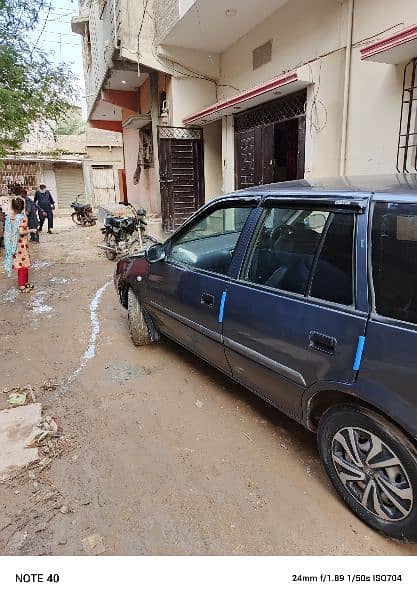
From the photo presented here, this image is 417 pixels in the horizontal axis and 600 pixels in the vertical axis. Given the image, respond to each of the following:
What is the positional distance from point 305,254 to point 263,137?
6284 millimetres

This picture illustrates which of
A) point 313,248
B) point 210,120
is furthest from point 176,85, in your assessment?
point 313,248

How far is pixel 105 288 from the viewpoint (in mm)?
6949

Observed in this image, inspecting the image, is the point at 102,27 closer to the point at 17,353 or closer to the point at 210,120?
the point at 210,120

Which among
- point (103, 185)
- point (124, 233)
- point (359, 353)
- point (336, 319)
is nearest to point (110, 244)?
point (124, 233)

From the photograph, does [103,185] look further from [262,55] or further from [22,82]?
[262,55]

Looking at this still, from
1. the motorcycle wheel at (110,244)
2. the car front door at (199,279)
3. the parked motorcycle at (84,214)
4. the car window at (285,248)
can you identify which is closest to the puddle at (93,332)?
the car front door at (199,279)

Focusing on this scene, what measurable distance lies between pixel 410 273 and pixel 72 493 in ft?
6.93

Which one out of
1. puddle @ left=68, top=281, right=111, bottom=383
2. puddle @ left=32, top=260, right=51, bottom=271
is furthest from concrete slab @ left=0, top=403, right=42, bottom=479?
puddle @ left=32, top=260, right=51, bottom=271

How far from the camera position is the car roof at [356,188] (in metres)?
1.88

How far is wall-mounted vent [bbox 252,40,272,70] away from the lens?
306 inches

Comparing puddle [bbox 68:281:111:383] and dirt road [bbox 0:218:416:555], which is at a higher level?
puddle [bbox 68:281:111:383]

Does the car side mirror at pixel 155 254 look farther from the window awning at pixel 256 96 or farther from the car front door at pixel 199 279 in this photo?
the window awning at pixel 256 96

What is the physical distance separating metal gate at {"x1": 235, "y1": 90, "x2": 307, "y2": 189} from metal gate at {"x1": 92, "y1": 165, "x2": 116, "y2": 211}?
59.2ft

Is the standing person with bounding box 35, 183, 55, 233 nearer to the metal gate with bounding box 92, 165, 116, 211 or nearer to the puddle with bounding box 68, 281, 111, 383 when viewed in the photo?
the puddle with bounding box 68, 281, 111, 383
